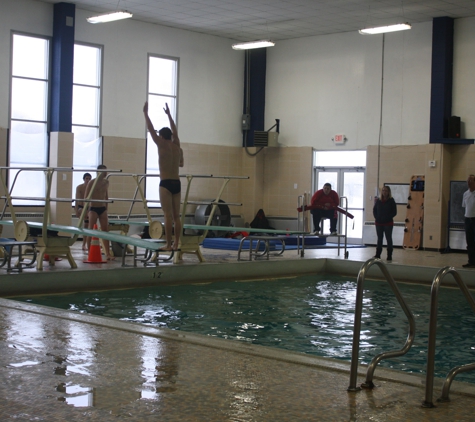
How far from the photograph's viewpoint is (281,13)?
53.9 feet

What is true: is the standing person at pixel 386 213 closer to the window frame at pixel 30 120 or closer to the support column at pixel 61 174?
the support column at pixel 61 174

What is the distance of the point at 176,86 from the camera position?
1855 centimetres

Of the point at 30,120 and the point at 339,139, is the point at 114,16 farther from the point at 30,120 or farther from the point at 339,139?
the point at 339,139

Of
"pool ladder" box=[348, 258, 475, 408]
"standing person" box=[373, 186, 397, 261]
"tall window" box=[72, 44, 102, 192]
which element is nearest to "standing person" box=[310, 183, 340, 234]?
"standing person" box=[373, 186, 397, 261]

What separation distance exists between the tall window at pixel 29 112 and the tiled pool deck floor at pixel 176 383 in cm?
1109

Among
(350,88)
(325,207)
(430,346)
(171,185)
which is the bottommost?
(430,346)

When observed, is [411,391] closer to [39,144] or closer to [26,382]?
[26,382]

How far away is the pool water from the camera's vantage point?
605cm

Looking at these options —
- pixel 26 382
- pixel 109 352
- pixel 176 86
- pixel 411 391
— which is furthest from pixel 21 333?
pixel 176 86

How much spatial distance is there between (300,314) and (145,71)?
11.5 m

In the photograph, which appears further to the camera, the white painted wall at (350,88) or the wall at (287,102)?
the white painted wall at (350,88)

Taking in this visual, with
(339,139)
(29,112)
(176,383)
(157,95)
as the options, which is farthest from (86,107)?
(176,383)

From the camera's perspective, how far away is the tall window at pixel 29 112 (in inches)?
614

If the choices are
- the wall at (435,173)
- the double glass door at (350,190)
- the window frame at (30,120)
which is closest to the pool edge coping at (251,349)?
the window frame at (30,120)
